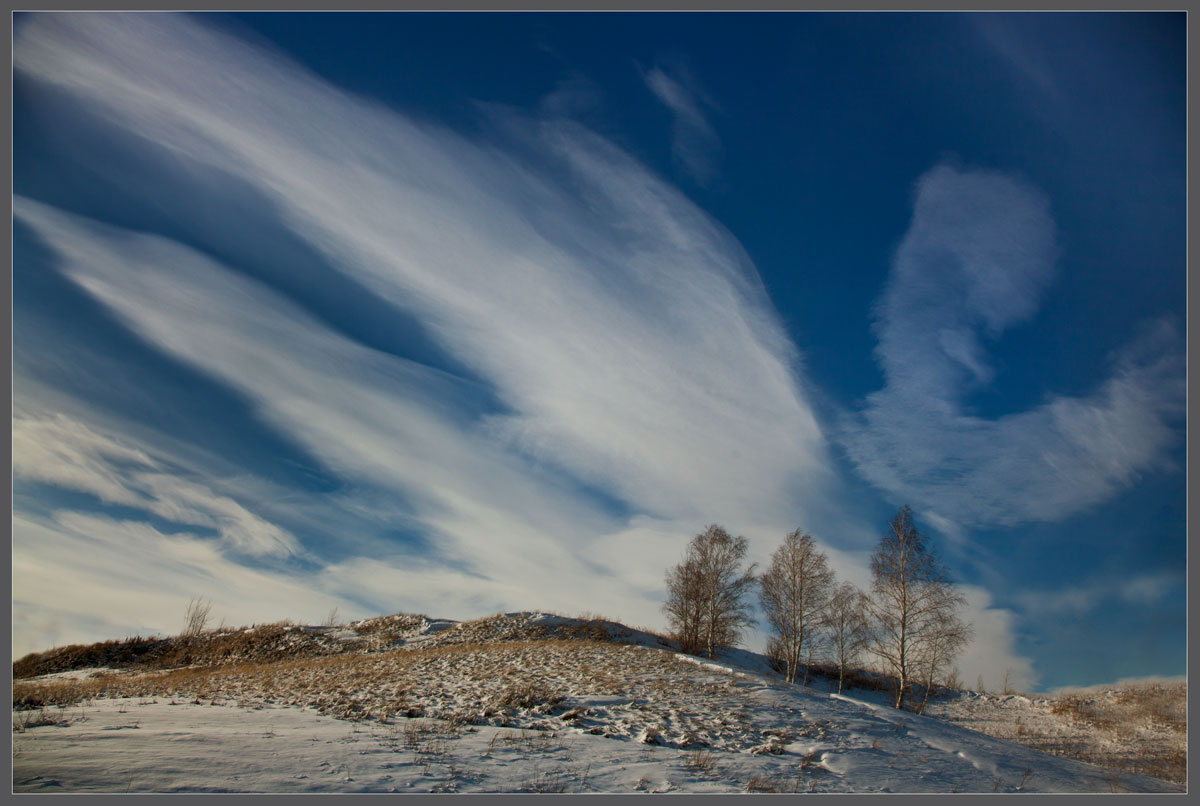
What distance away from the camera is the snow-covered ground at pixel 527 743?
27.0 feet

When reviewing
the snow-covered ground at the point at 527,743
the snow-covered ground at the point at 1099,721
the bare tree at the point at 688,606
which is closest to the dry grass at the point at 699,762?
the snow-covered ground at the point at 527,743

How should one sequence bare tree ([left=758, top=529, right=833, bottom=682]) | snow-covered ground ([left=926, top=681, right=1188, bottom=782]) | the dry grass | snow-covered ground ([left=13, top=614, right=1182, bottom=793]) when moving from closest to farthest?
snow-covered ground ([left=13, top=614, right=1182, bottom=793]), the dry grass, snow-covered ground ([left=926, top=681, right=1188, bottom=782]), bare tree ([left=758, top=529, right=833, bottom=682])

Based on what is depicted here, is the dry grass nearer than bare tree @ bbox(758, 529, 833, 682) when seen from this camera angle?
Yes

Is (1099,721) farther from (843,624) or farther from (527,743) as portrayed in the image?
(527,743)

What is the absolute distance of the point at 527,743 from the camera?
1073 cm

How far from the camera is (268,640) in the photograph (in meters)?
36.8

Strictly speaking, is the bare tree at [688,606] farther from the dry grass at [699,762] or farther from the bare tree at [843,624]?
the dry grass at [699,762]

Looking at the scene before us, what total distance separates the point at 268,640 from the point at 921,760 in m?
39.0

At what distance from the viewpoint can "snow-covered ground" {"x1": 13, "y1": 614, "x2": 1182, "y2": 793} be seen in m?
8.22

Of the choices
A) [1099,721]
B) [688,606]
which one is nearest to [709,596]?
[688,606]

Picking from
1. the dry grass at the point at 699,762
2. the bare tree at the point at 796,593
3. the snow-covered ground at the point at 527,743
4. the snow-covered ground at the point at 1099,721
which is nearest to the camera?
the snow-covered ground at the point at 527,743

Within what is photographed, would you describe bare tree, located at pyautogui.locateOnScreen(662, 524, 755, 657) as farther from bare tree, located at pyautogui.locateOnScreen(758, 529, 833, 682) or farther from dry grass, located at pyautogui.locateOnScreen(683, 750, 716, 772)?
dry grass, located at pyautogui.locateOnScreen(683, 750, 716, 772)

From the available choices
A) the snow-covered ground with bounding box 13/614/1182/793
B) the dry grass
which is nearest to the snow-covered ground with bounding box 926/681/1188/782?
the snow-covered ground with bounding box 13/614/1182/793

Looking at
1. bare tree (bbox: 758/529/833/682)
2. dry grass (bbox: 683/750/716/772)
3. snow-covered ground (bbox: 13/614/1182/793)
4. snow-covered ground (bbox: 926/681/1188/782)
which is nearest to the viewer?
snow-covered ground (bbox: 13/614/1182/793)
